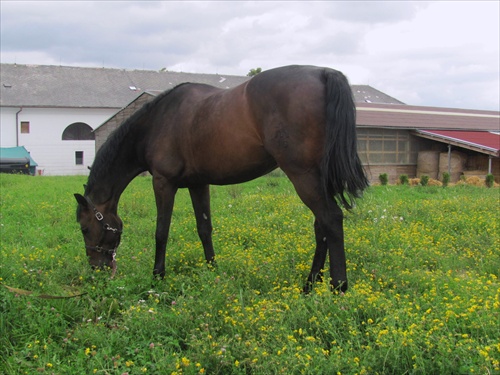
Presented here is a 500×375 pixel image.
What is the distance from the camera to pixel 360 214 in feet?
27.2

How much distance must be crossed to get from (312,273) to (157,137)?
7.09ft

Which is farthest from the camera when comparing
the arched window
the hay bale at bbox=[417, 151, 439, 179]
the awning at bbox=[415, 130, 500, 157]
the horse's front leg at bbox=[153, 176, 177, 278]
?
the arched window

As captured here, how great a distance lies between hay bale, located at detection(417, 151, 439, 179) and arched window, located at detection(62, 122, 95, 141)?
92.0 feet

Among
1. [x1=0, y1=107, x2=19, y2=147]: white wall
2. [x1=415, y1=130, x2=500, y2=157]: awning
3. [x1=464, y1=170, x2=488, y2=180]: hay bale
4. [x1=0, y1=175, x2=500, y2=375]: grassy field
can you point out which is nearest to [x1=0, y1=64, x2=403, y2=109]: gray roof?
[x1=0, y1=107, x2=19, y2=147]: white wall

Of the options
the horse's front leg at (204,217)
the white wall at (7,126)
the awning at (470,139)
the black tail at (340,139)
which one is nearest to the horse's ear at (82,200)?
the horse's front leg at (204,217)

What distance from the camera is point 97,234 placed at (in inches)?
207

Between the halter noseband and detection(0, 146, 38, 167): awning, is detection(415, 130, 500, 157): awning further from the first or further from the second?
detection(0, 146, 38, 167): awning

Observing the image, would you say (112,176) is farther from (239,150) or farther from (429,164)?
(429,164)

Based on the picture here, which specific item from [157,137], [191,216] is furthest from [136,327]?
[191,216]

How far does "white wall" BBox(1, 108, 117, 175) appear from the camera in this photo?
1558 inches

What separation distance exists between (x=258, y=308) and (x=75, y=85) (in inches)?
1694

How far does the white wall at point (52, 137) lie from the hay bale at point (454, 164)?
2755cm

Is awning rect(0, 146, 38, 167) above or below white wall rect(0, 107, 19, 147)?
below

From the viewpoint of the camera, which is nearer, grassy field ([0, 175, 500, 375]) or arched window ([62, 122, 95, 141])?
grassy field ([0, 175, 500, 375])
